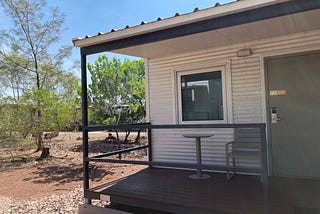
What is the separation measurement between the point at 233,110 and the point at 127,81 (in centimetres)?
946

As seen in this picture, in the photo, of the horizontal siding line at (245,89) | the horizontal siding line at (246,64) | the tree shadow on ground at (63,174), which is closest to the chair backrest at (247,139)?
the horizontal siding line at (245,89)

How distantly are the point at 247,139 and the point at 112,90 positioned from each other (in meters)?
9.36

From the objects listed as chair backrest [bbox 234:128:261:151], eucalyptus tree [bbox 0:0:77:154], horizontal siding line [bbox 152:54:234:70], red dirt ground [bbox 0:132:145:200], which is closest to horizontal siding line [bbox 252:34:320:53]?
horizontal siding line [bbox 152:54:234:70]

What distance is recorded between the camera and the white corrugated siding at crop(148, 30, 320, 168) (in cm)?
428

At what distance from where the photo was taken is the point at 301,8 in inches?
102

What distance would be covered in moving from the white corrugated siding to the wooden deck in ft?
2.02

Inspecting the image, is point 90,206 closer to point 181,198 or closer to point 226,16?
point 181,198

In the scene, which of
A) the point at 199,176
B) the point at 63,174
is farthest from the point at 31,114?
the point at 199,176

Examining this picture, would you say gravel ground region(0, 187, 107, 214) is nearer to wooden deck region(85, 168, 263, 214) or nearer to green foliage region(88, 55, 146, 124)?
wooden deck region(85, 168, 263, 214)

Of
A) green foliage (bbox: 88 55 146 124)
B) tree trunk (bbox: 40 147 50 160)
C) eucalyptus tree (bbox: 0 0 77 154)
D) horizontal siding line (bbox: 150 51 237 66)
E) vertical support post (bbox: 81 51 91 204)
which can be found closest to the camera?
vertical support post (bbox: 81 51 91 204)

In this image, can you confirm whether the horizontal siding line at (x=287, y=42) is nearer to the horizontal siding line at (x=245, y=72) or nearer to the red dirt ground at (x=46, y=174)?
the horizontal siding line at (x=245, y=72)

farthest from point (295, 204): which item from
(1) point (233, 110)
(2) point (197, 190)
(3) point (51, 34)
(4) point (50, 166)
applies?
(3) point (51, 34)

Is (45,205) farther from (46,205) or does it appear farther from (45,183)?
(45,183)

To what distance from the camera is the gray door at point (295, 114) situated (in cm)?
399
